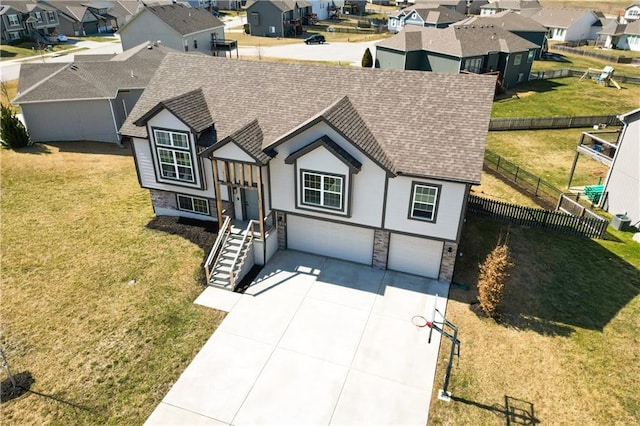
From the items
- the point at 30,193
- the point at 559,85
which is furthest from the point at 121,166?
the point at 559,85

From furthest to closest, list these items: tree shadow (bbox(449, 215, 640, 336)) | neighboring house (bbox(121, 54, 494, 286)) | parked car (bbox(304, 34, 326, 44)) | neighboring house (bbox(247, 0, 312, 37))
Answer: neighboring house (bbox(247, 0, 312, 37)), parked car (bbox(304, 34, 326, 44)), neighboring house (bbox(121, 54, 494, 286)), tree shadow (bbox(449, 215, 640, 336))

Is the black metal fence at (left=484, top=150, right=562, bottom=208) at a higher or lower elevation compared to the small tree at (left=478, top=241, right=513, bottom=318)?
lower


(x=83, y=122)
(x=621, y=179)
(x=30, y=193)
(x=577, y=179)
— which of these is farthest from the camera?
(x=83, y=122)

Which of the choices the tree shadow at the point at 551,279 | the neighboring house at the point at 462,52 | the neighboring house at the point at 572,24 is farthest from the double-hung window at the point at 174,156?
the neighboring house at the point at 572,24

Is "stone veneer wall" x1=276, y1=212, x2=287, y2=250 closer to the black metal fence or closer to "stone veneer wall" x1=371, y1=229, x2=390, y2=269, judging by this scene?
"stone veneer wall" x1=371, y1=229, x2=390, y2=269

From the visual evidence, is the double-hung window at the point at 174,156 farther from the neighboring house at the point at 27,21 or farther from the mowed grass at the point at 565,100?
the neighboring house at the point at 27,21

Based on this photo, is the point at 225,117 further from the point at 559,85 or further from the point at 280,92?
the point at 559,85

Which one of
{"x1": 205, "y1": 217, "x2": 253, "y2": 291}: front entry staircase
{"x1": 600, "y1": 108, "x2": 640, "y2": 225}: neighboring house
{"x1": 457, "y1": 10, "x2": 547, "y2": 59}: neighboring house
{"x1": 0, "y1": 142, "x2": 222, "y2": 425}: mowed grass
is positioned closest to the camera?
{"x1": 0, "y1": 142, "x2": 222, "y2": 425}: mowed grass

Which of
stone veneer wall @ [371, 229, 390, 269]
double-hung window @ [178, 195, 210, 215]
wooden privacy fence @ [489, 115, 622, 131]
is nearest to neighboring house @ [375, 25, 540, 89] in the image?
wooden privacy fence @ [489, 115, 622, 131]

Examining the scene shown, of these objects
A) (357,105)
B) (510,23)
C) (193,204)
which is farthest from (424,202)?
(510,23)
